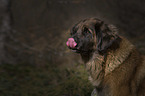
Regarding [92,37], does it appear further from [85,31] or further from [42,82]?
[42,82]

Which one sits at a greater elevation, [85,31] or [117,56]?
[85,31]

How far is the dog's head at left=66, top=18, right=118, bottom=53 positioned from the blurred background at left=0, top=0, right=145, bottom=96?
7.95 ft

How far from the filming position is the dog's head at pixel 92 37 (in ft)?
10.6

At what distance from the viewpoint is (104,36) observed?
10.5ft

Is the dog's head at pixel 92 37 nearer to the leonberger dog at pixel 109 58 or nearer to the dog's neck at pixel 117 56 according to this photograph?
the leonberger dog at pixel 109 58

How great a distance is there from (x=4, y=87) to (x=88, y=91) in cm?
328

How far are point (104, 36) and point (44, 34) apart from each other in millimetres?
8792

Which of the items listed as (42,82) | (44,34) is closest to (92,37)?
(42,82)

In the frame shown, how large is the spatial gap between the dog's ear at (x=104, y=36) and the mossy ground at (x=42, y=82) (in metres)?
1.75

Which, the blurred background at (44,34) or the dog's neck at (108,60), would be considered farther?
the blurred background at (44,34)

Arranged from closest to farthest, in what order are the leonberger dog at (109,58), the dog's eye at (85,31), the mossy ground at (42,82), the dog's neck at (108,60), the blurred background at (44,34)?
the leonberger dog at (109,58)
the dog's neck at (108,60)
the dog's eye at (85,31)
the mossy ground at (42,82)
the blurred background at (44,34)

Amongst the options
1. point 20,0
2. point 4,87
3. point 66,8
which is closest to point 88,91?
point 4,87

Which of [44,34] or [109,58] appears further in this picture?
[44,34]

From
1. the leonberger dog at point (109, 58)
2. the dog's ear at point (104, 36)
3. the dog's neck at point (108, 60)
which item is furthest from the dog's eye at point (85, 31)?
the dog's neck at point (108, 60)
